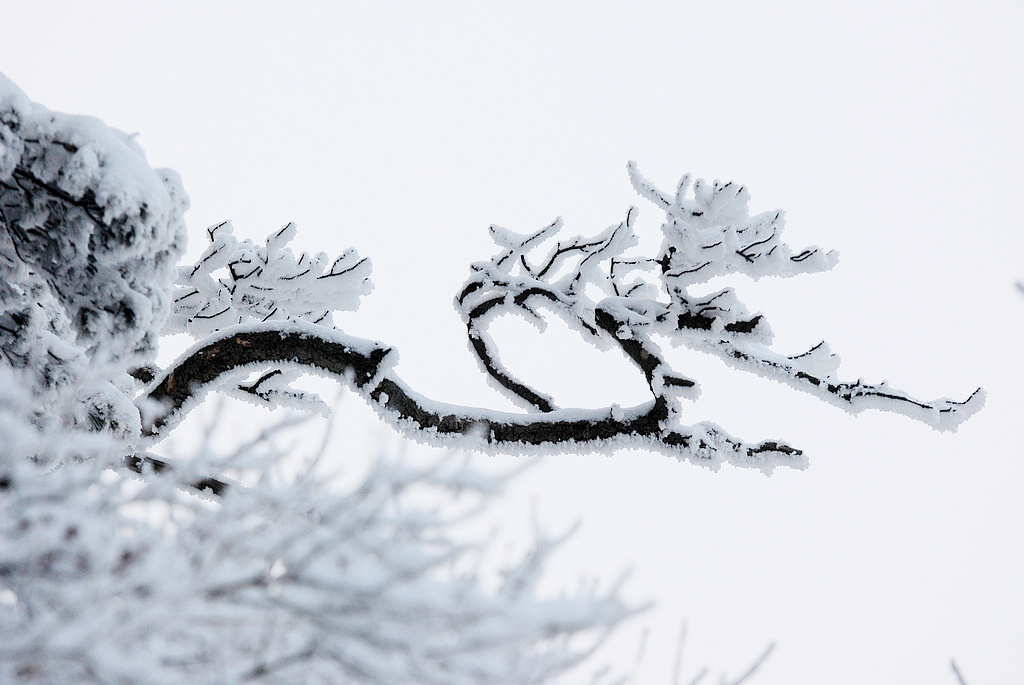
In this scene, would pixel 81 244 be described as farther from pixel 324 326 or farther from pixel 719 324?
pixel 719 324

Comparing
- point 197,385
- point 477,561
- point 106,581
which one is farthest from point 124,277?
point 477,561

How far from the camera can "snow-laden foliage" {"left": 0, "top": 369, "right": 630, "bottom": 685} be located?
152 centimetres

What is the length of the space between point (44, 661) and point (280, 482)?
25.5 inches

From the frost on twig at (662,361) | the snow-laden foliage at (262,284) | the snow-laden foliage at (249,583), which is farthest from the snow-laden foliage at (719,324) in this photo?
the snow-laden foliage at (262,284)

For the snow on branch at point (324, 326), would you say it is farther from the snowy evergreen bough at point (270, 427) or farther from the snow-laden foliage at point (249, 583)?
the snow-laden foliage at point (249, 583)

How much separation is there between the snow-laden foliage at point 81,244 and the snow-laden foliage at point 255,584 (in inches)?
50.1

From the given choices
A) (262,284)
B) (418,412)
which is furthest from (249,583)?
(262,284)

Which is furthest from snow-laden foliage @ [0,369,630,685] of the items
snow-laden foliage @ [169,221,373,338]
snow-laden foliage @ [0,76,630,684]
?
snow-laden foliage @ [169,221,373,338]

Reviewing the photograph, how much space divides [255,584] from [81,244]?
210 centimetres

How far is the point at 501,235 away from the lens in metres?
4.30

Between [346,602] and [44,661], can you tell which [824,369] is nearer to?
[346,602]

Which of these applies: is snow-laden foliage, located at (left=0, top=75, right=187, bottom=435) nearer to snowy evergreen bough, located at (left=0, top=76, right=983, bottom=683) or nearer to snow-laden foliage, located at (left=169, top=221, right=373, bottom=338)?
snowy evergreen bough, located at (left=0, top=76, right=983, bottom=683)

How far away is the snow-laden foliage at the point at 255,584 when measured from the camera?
4.99ft

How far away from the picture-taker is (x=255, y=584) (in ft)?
5.38
